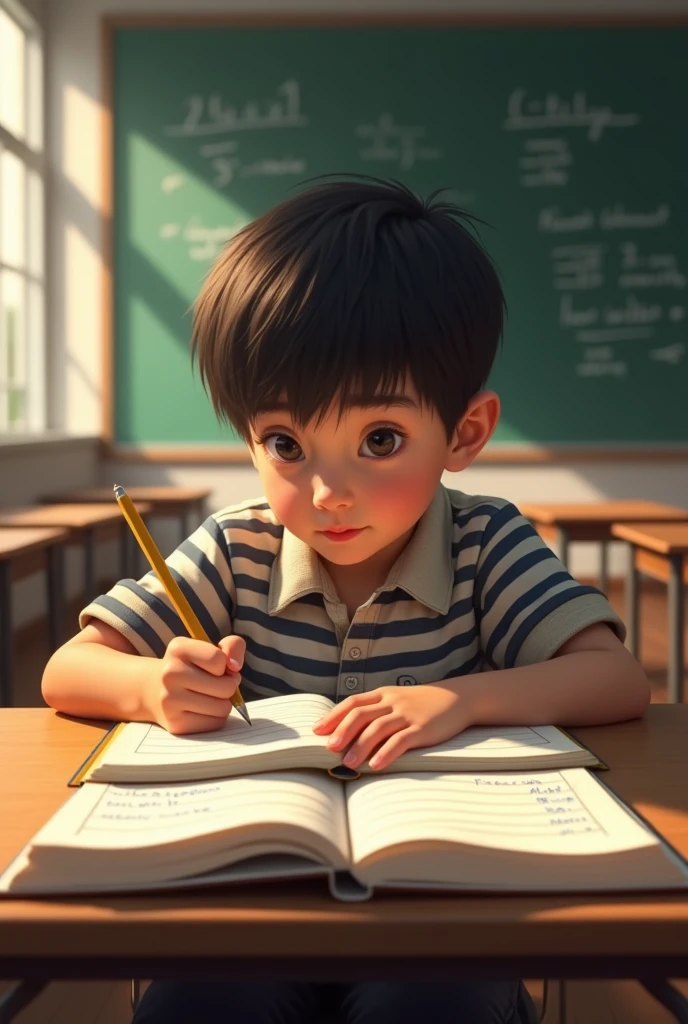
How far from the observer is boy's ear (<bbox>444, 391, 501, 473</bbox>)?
986 millimetres

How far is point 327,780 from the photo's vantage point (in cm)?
70

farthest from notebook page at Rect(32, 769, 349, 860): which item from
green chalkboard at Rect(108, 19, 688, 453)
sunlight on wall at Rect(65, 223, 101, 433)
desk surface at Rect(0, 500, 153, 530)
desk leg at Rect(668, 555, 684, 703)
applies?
sunlight on wall at Rect(65, 223, 101, 433)

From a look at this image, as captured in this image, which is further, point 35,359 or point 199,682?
point 35,359

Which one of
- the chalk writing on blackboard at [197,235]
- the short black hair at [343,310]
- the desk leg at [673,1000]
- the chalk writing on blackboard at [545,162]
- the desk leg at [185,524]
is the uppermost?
the chalk writing on blackboard at [545,162]

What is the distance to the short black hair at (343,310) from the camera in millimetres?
875

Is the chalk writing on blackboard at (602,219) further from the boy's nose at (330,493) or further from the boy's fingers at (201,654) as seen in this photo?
the boy's fingers at (201,654)

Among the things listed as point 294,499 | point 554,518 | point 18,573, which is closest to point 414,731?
point 294,499

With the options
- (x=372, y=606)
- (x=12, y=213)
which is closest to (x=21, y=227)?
(x=12, y=213)

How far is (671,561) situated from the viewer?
295 cm

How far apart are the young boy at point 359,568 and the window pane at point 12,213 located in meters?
4.77

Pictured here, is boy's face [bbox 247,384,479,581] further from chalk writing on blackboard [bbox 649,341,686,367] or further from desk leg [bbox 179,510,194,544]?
chalk writing on blackboard [bbox 649,341,686,367]

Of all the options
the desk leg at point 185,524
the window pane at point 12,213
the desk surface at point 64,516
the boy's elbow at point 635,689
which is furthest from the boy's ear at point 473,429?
the window pane at point 12,213

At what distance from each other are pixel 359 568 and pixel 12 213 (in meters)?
5.00

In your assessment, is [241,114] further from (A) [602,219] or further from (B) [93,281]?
(A) [602,219]
